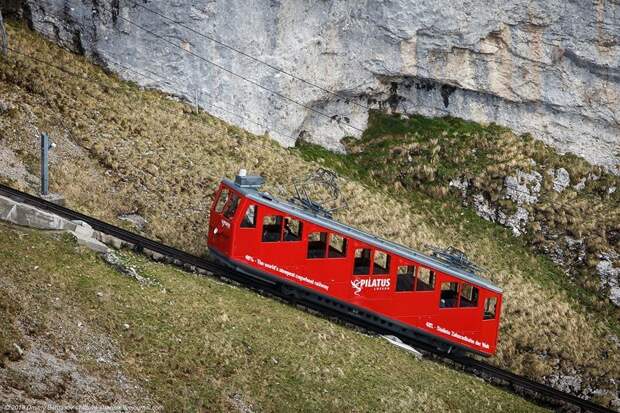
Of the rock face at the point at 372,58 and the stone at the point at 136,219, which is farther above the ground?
the rock face at the point at 372,58

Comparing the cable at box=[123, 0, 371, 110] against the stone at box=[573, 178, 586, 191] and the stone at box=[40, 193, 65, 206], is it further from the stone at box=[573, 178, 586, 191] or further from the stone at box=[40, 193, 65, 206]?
the stone at box=[40, 193, 65, 206]

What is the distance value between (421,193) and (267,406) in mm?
20607

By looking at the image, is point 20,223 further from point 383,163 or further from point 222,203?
point 383,163

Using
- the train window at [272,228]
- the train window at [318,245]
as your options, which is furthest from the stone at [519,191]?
the train window at [272,228]

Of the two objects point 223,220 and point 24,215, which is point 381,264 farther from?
point 24,215

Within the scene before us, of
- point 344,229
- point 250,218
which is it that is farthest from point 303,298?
point 250,218

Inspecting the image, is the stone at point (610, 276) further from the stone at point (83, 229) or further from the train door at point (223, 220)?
the stone at point (83, 229)

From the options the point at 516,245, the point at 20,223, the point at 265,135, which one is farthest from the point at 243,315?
the point at 516,245

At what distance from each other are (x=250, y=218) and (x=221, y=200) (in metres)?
1.48

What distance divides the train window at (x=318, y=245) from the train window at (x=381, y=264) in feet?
5.40

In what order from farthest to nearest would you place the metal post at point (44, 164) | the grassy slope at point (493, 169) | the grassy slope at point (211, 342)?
the grassy slope at point (493, 169) → the metal post at point (44, 164) → the grassy slope at point (211, 342)

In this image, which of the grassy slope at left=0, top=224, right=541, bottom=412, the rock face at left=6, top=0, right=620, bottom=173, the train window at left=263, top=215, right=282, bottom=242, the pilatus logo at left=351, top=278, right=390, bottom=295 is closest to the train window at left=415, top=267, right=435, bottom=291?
the pilatus logo at left=351, top=278, right=390, bottom=295

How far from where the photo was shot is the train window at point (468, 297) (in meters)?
28.4

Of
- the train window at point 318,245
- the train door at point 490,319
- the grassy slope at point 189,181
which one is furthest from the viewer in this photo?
the grassy slope at point 189,181
